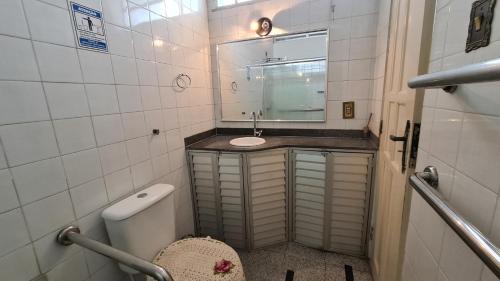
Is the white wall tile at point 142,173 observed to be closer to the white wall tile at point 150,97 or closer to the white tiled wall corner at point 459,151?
the white wall tile at point 150,97

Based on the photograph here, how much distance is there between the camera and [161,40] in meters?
1.49

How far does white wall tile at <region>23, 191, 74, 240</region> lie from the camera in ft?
2.79

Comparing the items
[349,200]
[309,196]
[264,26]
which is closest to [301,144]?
[309,196]

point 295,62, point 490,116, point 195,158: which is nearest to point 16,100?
point 195,158

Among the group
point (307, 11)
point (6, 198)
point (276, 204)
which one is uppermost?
point (307, 11)

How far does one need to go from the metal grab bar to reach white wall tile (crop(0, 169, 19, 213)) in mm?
232

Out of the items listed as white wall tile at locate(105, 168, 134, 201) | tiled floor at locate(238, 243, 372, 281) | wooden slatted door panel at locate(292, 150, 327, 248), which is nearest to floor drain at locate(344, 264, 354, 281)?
tiled floor at locate(238, 243, 372, 281)

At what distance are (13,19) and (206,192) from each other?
1.47 m

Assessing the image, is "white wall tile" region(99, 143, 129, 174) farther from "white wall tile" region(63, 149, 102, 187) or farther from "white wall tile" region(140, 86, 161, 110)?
"white wall tile" region(140, 86, 161, 110)

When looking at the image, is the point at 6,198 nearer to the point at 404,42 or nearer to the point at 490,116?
the point at 490,116

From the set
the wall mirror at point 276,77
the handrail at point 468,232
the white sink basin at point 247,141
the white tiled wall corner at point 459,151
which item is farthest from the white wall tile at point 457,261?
the wall mirror at point 276,77

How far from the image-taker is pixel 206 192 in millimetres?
1847

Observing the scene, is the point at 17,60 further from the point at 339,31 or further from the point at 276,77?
the point at 339,31

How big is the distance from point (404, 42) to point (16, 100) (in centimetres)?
162
